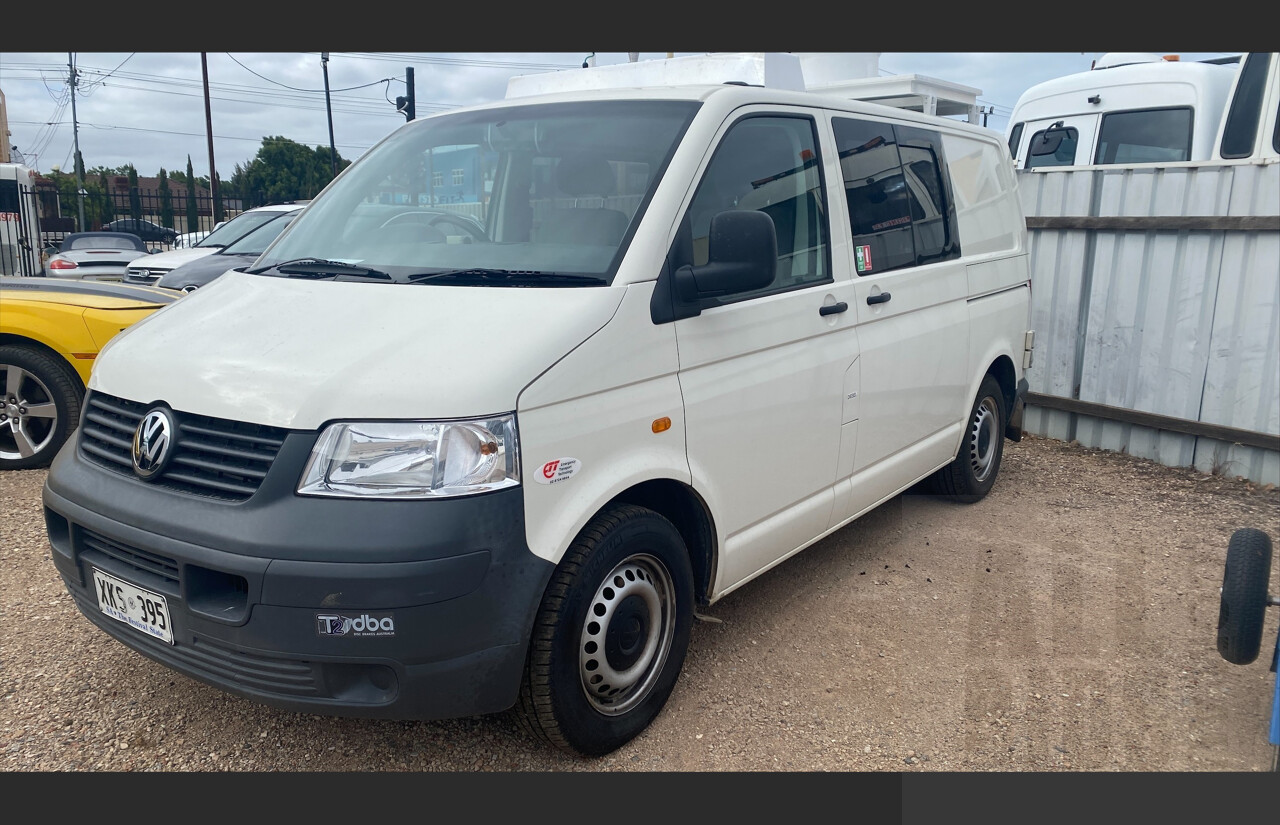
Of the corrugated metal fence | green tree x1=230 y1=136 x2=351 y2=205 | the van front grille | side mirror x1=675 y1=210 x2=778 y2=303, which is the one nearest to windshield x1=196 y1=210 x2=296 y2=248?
the corrugated metal fence

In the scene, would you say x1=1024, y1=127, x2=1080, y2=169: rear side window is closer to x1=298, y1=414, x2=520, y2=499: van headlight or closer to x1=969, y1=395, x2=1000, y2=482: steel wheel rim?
x1=969, y1=395, x2=1000, y2=482: steel wheel rim

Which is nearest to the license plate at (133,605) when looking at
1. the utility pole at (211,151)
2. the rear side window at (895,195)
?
the rear side window at (895,195)

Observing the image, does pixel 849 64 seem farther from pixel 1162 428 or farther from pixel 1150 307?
pixel 1162 428

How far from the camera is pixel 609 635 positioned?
2973 millimetres

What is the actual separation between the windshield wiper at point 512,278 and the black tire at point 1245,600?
6.62 feet

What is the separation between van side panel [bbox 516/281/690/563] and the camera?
2.59 meters

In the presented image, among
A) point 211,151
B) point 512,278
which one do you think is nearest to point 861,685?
point 512,278

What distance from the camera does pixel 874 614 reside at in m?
4.19

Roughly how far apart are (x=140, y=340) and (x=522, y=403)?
57.6 inches

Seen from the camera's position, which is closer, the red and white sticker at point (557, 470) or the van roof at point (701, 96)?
the red and white sticker at point (557, 470)

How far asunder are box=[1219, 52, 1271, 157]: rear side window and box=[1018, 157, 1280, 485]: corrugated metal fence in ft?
3.66

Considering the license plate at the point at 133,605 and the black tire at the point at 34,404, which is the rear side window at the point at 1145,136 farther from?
the black tire at the point at 34,404

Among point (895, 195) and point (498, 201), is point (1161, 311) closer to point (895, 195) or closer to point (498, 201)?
point (895, 195)

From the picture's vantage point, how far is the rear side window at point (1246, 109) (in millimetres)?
6988
